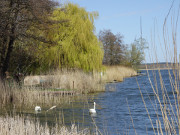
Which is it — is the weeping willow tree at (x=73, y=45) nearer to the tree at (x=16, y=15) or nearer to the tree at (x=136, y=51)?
the tree at (x=136, y=51)

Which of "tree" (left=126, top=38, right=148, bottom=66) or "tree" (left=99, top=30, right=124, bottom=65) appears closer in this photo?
"tree" (left=126, top=38, right=148, bottom=66)

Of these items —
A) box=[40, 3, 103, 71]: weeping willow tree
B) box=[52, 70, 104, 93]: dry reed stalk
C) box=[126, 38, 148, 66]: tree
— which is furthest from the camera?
box=[40, 3, 103, 71]: weeping willow tree

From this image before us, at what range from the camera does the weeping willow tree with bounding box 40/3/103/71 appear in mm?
19359

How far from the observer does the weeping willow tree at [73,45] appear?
19.4 m

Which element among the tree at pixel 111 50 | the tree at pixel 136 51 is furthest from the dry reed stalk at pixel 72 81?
the tree at pixel 111 50

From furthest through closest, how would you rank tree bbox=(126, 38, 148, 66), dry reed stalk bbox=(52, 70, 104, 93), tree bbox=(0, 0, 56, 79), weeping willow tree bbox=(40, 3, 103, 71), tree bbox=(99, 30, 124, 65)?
1. tree bbox=(99, 30, 124, 65)
2. weeping willow tree bbox=(40, 3, 103, 71)
3. dry reed stalk bbox=(52, 70, 104, 93)
4. tree bbox=(0, 0, 56, 79)
5. tree bbox=(126, 38, 148, 66)

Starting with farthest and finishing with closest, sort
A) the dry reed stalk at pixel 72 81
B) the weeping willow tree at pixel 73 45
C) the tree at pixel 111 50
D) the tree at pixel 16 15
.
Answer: the tree at pixel 111 50 → the weeping willow tree at pixel 73 45 → the dry reed stalk at pixel 72 81 → the tree at pixel 16 15

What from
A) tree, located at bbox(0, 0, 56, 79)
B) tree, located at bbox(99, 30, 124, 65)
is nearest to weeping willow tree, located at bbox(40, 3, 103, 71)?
tree, located at bbox(0, 0, 56, 79)

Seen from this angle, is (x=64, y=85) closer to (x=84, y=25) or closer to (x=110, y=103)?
(x=110, y=103)

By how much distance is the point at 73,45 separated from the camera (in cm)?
1969

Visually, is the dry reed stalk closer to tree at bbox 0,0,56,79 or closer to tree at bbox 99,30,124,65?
tree at bbox 0,0,56,79

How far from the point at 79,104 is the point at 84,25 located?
9.70 m

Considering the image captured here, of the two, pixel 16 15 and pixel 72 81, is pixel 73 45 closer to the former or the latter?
pixel 72 81

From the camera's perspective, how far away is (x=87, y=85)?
1536 centimetres
